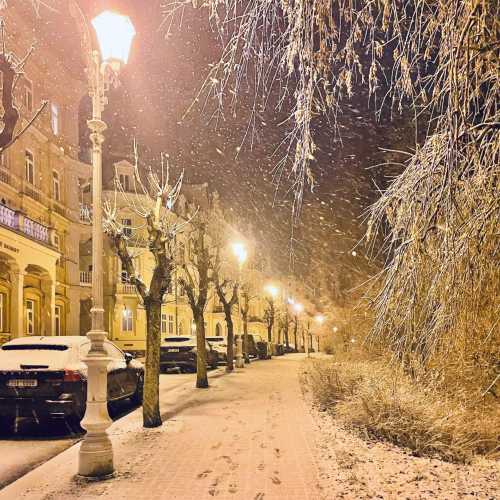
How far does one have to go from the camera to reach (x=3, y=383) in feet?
34.4

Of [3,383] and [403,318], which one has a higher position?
[403,318]

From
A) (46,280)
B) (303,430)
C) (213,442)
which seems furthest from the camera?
(46,280)

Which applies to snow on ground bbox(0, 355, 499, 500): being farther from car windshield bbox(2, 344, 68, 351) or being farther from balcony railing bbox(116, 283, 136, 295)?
balcony railing bbox(116, 283, 136, 295)

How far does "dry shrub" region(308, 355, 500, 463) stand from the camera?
8.30 m

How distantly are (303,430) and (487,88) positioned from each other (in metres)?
6.96

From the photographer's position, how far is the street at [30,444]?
807 centimetres

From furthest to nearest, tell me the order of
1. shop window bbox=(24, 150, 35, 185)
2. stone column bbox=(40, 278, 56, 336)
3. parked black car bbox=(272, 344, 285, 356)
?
1. parked black car bbox=(272, 344, 285, 356)
2. shop window bbox=(24, 150, 35, 185)
3. stone column bbox=(40, 278, 56, 336)

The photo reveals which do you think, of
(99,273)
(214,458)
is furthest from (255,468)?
(99,273)

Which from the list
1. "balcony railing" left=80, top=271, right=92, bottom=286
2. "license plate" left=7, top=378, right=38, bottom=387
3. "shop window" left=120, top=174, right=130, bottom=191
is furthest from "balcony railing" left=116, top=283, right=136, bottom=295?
"license plate" left=7, top=378, right=38, bottom=387

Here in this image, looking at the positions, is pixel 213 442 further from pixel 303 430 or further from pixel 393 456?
pixel 393 456

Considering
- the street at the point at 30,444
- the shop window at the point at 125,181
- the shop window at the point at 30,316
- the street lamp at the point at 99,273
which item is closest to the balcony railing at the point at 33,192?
the shop window at the point at 30,316

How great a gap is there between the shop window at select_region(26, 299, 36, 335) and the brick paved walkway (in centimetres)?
1829

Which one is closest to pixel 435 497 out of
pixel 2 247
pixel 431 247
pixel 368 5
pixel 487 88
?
pixel 431 247

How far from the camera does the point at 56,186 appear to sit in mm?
35188
